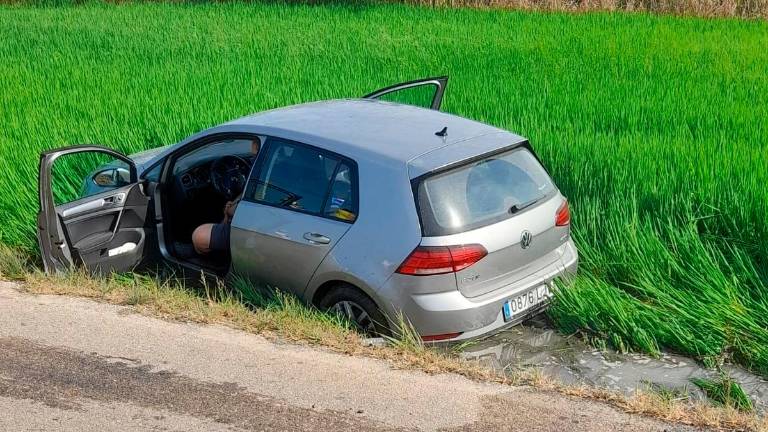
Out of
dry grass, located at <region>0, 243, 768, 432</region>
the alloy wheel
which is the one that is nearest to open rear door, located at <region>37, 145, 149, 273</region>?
dry grass, located at <region>0, 243, 768, 432</region>

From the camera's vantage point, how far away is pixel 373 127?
24.6 ft

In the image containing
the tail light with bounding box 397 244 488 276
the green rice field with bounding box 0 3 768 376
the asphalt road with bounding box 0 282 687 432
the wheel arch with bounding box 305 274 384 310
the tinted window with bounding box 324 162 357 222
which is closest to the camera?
the asphalt road with bounding box 0 282 687 432

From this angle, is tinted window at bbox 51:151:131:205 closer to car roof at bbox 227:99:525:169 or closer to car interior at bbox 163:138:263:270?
car interior at bbox 163:138:263:270

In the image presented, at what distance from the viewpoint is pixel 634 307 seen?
24.4 feet

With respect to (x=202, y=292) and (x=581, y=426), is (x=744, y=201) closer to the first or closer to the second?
(x=581, y=426)

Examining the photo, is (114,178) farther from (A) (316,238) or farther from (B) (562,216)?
(B) (562,216)

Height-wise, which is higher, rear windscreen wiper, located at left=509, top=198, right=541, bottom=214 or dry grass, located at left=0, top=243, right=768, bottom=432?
rear windscreen wiper, located at left=509, top=198, right=541, bottom=214

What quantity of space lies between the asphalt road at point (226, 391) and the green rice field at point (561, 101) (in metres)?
1.55

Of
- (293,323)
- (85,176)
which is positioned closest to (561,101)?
(85,176)

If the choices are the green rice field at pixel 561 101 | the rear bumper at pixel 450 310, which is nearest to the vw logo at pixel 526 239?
the rear bumper at pixel 450 310

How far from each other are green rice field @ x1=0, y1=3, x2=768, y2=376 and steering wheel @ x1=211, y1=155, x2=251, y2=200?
200cm

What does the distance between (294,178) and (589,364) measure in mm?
2256

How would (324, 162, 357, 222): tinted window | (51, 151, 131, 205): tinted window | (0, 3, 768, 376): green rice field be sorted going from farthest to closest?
(51, 151, 131, 205): tinted window → (0, 3, 768, 376): green rice field → (324, 162, 357, 222): tinted window

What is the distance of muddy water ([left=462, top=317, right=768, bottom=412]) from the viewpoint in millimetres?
6715
